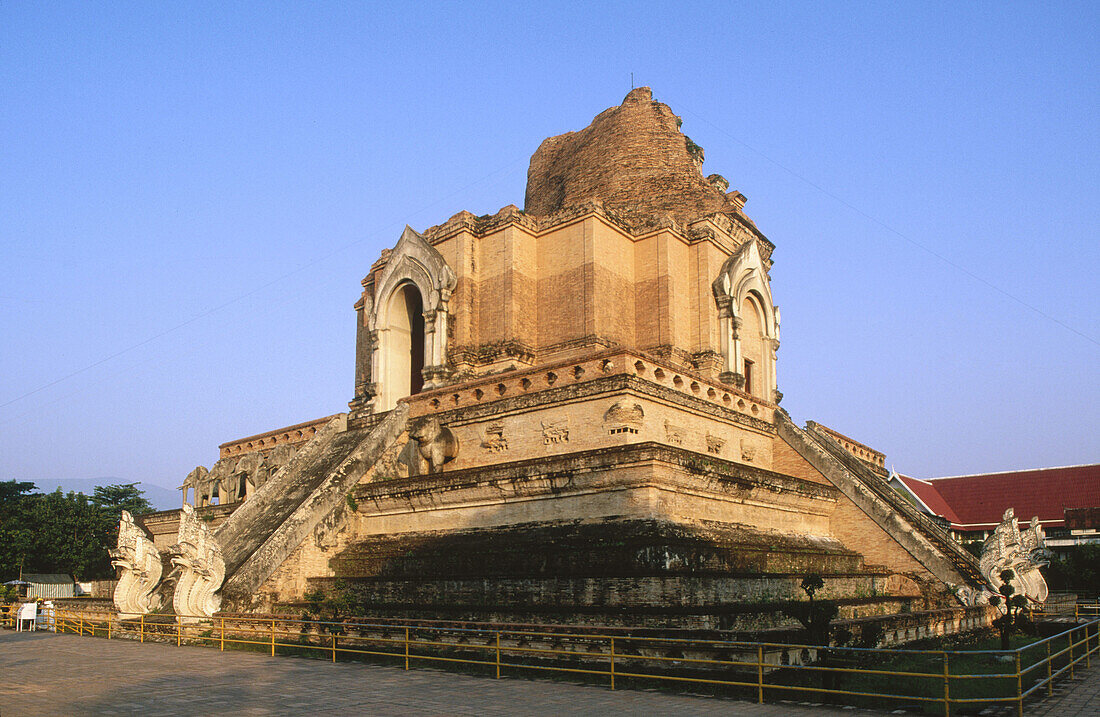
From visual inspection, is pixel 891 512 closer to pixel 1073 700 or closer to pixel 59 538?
pixel 1073 700

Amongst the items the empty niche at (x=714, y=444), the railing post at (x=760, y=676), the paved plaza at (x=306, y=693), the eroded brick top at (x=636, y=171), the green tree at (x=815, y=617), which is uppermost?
the eroded brick top at (x=636, y=171)

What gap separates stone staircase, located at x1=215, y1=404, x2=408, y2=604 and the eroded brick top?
27.6 feet

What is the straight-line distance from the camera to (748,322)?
75.3 feet

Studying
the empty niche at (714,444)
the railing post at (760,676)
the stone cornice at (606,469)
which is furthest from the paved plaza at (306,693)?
the empty niche at (714,444)

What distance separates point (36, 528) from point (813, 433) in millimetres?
30169

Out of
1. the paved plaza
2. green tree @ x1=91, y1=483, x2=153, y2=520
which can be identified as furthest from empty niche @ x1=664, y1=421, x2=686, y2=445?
green tree @ x1=91, y1=483, x2=153, y2=520

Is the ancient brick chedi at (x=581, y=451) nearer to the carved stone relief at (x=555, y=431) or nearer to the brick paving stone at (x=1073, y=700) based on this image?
the carved stone relief at (x=555, y=431)

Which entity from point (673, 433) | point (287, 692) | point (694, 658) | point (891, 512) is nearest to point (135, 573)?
point (287, 692)

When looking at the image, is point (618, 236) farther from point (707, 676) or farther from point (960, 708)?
point (960, 708)

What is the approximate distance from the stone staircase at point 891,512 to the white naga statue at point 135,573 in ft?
41.6

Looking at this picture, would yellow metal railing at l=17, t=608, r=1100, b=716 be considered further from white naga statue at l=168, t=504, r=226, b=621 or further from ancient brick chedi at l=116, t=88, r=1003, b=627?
ancient brick chedi at l=116, t=88, r=1003, b=627

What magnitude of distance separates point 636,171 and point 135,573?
15208mm

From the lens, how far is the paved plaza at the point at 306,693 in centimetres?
862

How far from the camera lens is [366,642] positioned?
12961mm
